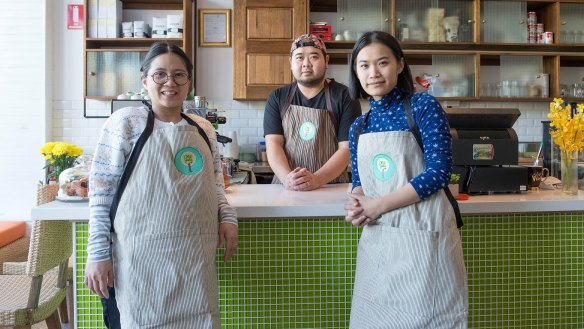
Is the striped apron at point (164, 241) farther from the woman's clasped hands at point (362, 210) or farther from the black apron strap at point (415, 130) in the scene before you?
the black apron strap at point (415, 130)

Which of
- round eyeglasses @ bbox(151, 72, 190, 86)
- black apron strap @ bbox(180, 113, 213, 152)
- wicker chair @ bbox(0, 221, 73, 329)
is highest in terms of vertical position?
round eyeglasses @ bbox(151, 72, 190, 86)

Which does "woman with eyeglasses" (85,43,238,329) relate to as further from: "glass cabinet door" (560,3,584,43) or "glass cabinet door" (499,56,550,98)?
"glass cabinet door" (560,3,584,43)

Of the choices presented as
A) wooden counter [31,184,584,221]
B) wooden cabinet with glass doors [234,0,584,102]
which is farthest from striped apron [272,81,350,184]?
wooden cabinet with glass doors [234,0,584,102]

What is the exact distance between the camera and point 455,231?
1.67 metres

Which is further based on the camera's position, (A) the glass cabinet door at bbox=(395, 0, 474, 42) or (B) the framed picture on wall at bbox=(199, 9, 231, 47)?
(B) the framed picture on wall at bbox=(199, 9, 231, 47)

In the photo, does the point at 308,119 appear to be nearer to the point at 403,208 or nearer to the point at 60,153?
the point at 403,208

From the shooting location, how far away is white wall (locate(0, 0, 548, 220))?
5.09 meters

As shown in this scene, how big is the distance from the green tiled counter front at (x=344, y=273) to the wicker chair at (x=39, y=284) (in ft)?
2.22

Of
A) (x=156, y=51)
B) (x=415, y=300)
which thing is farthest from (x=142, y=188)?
(x=415, y=300)

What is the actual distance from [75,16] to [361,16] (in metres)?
2.70

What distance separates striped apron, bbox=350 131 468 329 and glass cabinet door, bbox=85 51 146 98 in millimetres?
3664

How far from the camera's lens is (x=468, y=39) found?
16.6 feet

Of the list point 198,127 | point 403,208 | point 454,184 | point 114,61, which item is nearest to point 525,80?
point 454,184

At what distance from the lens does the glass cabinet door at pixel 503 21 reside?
16.8 feet
